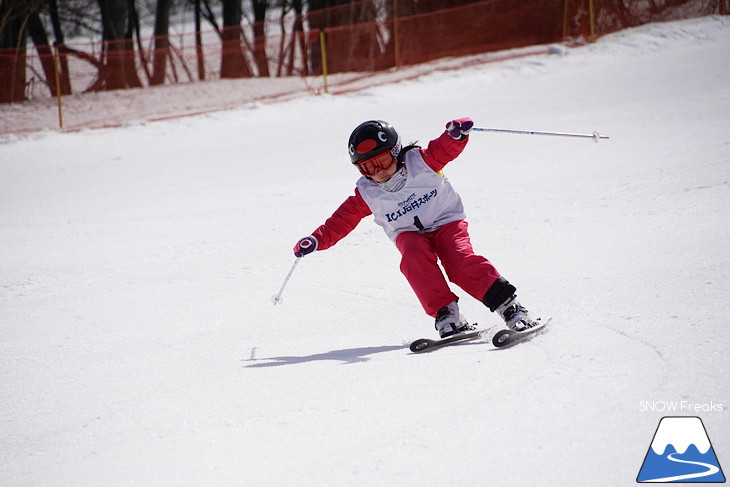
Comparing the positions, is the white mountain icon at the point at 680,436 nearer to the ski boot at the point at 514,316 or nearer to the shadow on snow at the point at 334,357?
the ski boot at the point at 514,316

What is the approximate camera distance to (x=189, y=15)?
54688 millimetres

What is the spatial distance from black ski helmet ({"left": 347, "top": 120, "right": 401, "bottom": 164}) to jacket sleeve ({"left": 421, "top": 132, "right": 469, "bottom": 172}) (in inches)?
9.8

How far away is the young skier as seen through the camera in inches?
173

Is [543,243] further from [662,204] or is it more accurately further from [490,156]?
[490,156]

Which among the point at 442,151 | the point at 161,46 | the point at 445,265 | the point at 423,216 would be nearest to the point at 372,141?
the point at 442,151

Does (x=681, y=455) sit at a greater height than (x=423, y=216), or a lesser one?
lesser

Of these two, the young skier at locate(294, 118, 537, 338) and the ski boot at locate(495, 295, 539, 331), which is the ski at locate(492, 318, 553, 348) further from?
the young skier at locate(294, 118, 537, 338)

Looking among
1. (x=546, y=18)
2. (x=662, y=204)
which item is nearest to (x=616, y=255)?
(x=662, y=204)

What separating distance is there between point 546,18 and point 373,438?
15.7 m

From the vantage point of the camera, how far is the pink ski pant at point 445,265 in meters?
4.36

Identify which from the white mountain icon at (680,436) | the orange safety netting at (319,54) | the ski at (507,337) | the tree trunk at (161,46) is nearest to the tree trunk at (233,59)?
the orange safety netting at (319,54)

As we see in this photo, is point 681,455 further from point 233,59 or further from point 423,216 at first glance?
point 233,59

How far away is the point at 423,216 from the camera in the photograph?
15.5 ft

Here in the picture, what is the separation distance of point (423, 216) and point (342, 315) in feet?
3.23
